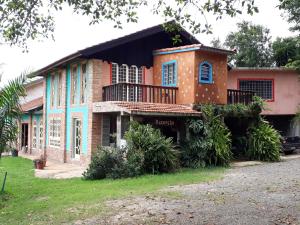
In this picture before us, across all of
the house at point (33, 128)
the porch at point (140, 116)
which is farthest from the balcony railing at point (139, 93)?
the house at point (33, 128)

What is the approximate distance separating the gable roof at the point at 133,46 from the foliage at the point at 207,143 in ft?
13.2

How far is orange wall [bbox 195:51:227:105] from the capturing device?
17.9 m

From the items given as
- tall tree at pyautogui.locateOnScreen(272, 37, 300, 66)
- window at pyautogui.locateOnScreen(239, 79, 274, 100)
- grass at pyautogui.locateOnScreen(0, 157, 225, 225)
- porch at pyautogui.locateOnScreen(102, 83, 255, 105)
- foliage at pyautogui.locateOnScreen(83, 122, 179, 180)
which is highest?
tall tree at pyautogui.locateOnScreen(272, 37, 300, 66)

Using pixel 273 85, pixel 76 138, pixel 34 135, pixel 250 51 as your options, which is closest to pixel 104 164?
pixel 76 138

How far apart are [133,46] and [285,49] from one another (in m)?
15.0

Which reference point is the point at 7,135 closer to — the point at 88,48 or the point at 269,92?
the point at 88,48

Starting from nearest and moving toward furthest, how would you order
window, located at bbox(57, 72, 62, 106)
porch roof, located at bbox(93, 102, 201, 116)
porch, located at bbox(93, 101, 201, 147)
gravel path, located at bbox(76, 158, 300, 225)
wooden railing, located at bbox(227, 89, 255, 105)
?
gravel path, located at bbox(76, 158, 300, 225) < porch roof, located at bbox(93, 102, 201, 116) < porch, located at bbox(93, 101, 201, 147) < wooden railing, located at bbox(227, 89, 255, 105) < window, located at bbox(57, 72, 62, 106)

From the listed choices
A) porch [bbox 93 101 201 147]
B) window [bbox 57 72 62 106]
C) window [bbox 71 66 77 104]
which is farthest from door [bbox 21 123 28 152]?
porch [bbox 93 101 201 147]

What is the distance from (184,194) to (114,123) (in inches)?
372

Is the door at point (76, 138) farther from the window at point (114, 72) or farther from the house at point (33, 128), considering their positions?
the house at point (33, 128)

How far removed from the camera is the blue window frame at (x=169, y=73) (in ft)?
61.7

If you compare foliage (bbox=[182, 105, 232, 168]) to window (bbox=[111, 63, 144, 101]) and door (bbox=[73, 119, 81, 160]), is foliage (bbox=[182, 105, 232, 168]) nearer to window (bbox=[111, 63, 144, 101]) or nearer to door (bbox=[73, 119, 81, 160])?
window (bbox=[111, 63, 144, 101])

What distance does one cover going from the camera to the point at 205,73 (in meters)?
18.3

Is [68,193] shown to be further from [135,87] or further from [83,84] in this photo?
[83,84]
